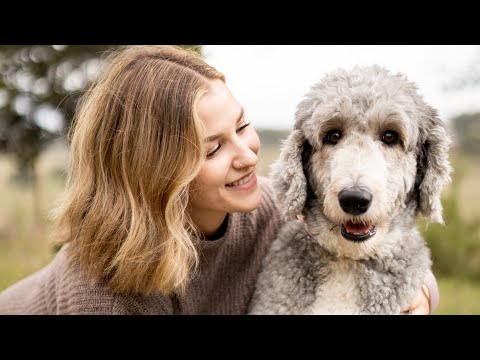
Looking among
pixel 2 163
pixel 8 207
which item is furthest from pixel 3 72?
pixel 8 207

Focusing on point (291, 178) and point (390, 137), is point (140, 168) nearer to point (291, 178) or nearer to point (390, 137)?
point (291, 178)

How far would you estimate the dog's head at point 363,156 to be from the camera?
2.18 metres

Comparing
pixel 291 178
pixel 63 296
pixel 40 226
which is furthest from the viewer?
pixel 40 226

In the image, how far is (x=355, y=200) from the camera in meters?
2.09

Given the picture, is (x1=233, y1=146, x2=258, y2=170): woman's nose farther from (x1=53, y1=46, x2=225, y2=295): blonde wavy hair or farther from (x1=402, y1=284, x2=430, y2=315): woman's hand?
(x1=402, y1=284, x2=430, y2=315): woman's hand

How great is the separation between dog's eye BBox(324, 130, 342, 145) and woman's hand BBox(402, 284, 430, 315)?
82 cm

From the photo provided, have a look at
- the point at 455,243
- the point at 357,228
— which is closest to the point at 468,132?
the point at 455,243

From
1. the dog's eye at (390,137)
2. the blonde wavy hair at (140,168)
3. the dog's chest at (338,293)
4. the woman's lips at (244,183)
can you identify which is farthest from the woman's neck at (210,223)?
the dog's eye at (390,137)

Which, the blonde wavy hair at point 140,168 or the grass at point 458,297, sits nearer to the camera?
the blonde wavy hair at point 140,168

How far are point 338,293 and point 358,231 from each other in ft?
1.06

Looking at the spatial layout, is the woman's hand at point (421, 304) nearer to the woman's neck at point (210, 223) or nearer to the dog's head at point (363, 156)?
the dog's head at point (363, 156)

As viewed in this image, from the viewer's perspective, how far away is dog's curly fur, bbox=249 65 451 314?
7.49 ft

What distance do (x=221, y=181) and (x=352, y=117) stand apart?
2.25 feet
